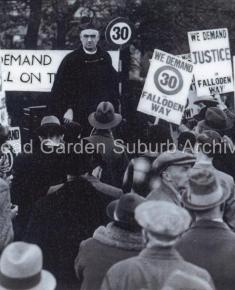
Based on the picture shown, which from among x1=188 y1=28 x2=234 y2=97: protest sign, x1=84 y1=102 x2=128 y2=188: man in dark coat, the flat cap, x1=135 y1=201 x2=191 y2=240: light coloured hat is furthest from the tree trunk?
x1=135 y1=201 x2=191 y2=240: light coloured hat

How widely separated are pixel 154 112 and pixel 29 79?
2.18 meters

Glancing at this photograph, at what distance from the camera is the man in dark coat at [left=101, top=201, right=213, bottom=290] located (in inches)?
153

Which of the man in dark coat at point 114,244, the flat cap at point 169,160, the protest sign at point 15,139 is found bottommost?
the protest sign at point 15,139

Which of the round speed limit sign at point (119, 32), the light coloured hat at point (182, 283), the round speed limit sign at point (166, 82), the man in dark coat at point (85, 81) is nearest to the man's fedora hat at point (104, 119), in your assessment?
the round speed limit sign at point (166, 82)

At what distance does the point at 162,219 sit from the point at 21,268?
2.45ft

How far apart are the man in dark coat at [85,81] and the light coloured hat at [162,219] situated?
6.05m

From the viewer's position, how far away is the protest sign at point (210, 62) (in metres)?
10.4

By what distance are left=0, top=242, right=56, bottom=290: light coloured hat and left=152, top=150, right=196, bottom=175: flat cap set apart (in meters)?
2.00

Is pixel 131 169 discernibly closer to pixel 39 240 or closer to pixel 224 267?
pixel 39 240

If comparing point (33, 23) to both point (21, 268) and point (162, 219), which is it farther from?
point (21, 268)

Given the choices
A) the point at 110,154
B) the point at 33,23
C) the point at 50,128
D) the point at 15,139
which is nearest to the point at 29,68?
the point at 15,139

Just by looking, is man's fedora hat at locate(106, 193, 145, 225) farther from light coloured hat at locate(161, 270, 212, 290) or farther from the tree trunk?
the tree trunk

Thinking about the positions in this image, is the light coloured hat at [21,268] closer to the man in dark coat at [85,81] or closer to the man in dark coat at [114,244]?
the man in dark coat at [114,244]

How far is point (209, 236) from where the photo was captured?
4434 millimetres
